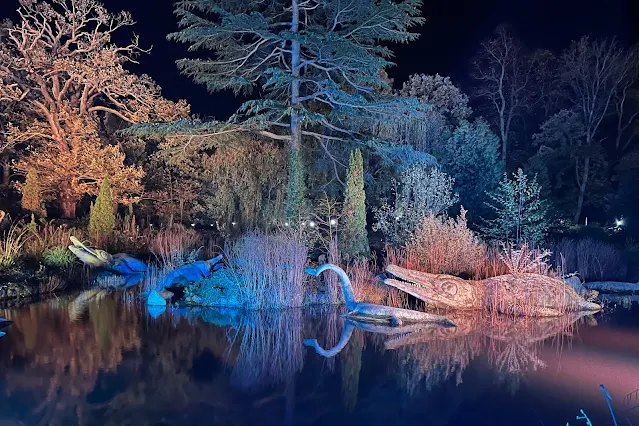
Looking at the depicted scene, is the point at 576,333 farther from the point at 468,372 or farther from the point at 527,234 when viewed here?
the point at 527,234

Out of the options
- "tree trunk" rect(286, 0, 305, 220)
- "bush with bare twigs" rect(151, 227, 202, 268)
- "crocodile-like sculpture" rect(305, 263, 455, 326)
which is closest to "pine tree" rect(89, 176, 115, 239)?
"bush with bare twigs" rect(151, 227, 202, 268)

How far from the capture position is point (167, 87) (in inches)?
979

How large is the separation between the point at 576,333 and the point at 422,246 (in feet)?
10.7

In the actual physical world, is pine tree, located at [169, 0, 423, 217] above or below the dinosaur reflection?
above

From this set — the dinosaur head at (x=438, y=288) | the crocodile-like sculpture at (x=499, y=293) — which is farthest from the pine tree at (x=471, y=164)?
the dinosaur head at (x=438, y=288)

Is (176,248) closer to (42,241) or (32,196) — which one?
(42,241)

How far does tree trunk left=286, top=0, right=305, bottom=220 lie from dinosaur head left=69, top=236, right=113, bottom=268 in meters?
4.54

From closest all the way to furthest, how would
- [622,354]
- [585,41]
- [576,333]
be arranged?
[622,354], [576,333], [585,41]

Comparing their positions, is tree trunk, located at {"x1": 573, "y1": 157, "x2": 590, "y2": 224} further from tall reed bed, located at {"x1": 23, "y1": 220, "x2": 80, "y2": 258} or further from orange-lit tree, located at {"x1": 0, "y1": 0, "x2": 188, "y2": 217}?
tall reed bed, located at {"x1": 23, "y1": 220, "x2": 80, "y2": 258}

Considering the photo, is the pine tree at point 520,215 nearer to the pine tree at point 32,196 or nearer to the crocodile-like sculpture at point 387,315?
the crocodile-like sculpture at point 387,315

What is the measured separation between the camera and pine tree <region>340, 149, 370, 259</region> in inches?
457

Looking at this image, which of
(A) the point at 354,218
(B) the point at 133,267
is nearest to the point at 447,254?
(A) the point at 354,218

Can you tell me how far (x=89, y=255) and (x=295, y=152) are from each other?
564 centimetres

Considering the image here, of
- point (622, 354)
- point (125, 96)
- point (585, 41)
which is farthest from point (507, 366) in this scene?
point (585, 41)
